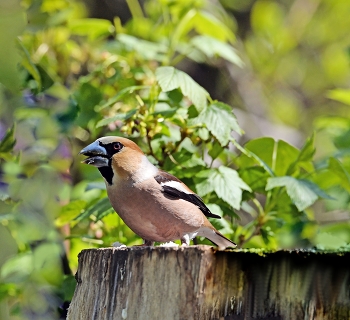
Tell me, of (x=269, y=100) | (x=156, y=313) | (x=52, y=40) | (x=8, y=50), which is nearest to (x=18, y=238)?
(x=52, y=40)

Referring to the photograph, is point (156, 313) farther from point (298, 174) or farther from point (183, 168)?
point (298, 174)

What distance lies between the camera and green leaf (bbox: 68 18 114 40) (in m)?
4.60

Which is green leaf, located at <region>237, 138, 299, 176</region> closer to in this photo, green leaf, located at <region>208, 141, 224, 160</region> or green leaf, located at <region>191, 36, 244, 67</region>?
green leaf, located at <region>208, 141, 224, 160</region>

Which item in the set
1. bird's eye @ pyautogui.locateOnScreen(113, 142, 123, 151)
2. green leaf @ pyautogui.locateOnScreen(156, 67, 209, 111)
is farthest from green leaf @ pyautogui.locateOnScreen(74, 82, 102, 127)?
bird's eye @ pyautogui.locateOnScreen(113, 142, 123, 151)

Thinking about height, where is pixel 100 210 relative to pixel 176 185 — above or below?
below

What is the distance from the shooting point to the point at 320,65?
10922 millimetres

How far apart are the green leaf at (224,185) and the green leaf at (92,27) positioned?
166cm

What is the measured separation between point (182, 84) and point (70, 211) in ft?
3.93

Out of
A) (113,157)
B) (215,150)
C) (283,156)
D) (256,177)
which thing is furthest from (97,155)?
(283,156)

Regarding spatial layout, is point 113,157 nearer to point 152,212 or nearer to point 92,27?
point 152,212

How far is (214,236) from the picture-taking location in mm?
3557

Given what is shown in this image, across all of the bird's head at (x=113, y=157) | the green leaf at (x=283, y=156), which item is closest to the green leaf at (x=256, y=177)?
the green leaf at (x=283, y=156)

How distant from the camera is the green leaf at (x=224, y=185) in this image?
11.5 feet

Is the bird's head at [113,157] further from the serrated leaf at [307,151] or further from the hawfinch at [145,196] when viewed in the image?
the serrated leaf at [307,151]
